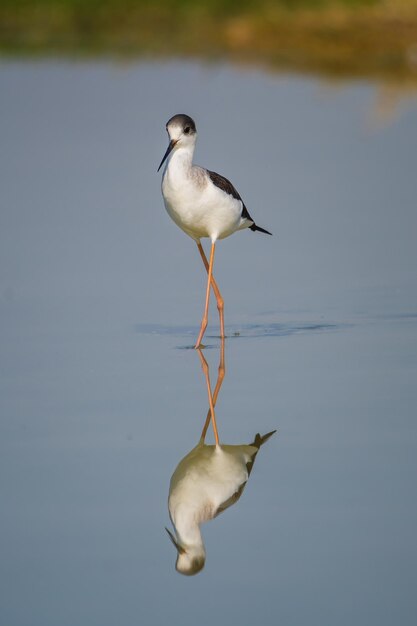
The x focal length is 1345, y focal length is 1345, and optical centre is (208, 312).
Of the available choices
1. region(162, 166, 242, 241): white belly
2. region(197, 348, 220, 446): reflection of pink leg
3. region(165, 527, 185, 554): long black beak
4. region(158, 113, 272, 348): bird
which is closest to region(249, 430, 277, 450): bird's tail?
region(197, 348, 220, 446): reflection of pink leg

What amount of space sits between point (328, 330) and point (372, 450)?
1.64m

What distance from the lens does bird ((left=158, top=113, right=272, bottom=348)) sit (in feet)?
19.7

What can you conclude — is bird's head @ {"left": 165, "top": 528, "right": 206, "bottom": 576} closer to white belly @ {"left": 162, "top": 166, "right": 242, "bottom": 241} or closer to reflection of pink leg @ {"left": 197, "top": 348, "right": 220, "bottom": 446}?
reflection of pink leg @ {"left": 197, "top": 348, "right": 220, "bottom": 446}

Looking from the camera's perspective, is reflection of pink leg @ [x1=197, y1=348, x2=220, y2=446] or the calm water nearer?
the calm water

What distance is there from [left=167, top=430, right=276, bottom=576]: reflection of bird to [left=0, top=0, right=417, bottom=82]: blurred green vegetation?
9.74m

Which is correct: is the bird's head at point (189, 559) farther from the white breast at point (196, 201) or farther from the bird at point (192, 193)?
the white breast at point (196, 201)

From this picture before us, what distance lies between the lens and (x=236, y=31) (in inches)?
731

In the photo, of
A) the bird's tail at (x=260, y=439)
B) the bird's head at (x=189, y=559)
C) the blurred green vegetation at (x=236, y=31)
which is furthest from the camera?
the blurred green vegetation at (x=236, y=31)

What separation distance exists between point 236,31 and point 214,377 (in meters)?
13.9

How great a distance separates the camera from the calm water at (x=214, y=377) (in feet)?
11.2

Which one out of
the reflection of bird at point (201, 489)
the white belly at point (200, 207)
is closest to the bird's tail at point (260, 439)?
the reflection of bird at point (201, 489)

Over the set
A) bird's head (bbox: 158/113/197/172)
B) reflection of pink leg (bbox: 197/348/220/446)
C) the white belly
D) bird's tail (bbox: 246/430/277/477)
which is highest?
bird's head (bbox: 158/113/197/172)

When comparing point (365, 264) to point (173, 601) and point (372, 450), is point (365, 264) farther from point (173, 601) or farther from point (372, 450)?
point (173, 601)

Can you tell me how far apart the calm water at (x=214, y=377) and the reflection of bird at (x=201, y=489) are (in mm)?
43
